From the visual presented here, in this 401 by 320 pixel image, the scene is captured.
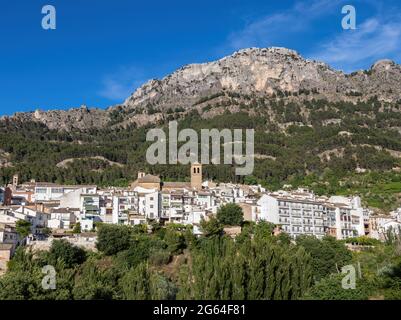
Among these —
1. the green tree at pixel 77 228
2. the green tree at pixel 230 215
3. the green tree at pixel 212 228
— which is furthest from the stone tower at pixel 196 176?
the green tree at pixel 212 228

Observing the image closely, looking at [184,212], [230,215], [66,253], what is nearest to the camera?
[66,253]

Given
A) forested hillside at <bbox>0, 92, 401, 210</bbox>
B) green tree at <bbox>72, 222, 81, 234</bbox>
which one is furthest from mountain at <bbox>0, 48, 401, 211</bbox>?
green tree at <bbox>72, 222, 81, 234</bbox>

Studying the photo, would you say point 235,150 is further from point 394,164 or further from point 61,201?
point 61,201

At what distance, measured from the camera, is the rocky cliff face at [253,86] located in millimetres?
157000

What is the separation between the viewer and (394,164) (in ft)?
327

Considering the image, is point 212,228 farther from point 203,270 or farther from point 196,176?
point 196,176

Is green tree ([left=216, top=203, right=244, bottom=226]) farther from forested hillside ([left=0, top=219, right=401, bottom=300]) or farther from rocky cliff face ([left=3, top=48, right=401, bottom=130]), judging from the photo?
rocky cliff face ([left=3, top=48, right=401, bottom=130])

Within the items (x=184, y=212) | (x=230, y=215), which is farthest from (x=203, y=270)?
(x=184, y=212)

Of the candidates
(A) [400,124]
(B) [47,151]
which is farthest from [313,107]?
(B) [47,151]

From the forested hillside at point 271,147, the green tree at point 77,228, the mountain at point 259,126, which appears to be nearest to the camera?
the green tree at point 77,228

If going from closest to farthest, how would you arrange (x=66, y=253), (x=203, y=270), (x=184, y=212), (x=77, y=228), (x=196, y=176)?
(x=203, y=270) < (x=66, y=253) < (x=77, y=228) < (x=184, y=212) < (x=196, y=176)

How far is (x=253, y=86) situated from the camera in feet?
547

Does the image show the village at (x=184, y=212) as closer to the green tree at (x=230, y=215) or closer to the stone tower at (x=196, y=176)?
the green tree at (x=230, y=215)
